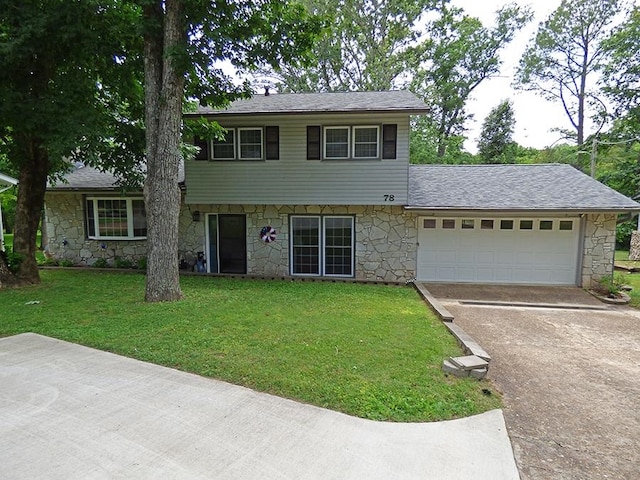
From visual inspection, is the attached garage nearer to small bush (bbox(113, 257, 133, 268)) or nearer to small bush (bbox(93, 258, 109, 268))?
small bush (bbox(113, 257, 133, 268))

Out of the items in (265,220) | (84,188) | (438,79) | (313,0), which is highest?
(313,0)

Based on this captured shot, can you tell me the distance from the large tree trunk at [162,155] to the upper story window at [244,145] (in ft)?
10.1

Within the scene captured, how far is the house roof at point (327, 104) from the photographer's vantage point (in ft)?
30.9

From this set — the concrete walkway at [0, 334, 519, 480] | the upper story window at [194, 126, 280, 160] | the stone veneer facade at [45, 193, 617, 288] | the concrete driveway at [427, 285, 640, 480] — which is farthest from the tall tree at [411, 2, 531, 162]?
the concrete walkway at [0, 334, 519, 480]

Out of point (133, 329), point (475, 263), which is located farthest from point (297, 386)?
point (475, 263)

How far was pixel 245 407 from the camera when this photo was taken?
3303 mm

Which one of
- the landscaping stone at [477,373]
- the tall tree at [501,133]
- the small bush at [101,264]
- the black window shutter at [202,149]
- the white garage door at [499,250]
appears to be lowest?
the landscaping stone at [477,373]

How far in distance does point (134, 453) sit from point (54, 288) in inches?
304

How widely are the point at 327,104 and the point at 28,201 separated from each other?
26.5 feet

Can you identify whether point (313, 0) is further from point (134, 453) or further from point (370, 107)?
point (134, 453)

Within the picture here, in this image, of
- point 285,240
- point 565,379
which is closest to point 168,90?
point 285,240

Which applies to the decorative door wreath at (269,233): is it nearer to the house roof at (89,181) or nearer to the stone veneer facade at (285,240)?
the stone veneer facade at (285,240)

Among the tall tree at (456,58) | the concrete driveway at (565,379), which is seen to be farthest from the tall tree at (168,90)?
the tall tree at (456,58)

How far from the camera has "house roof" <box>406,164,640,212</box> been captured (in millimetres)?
9539
